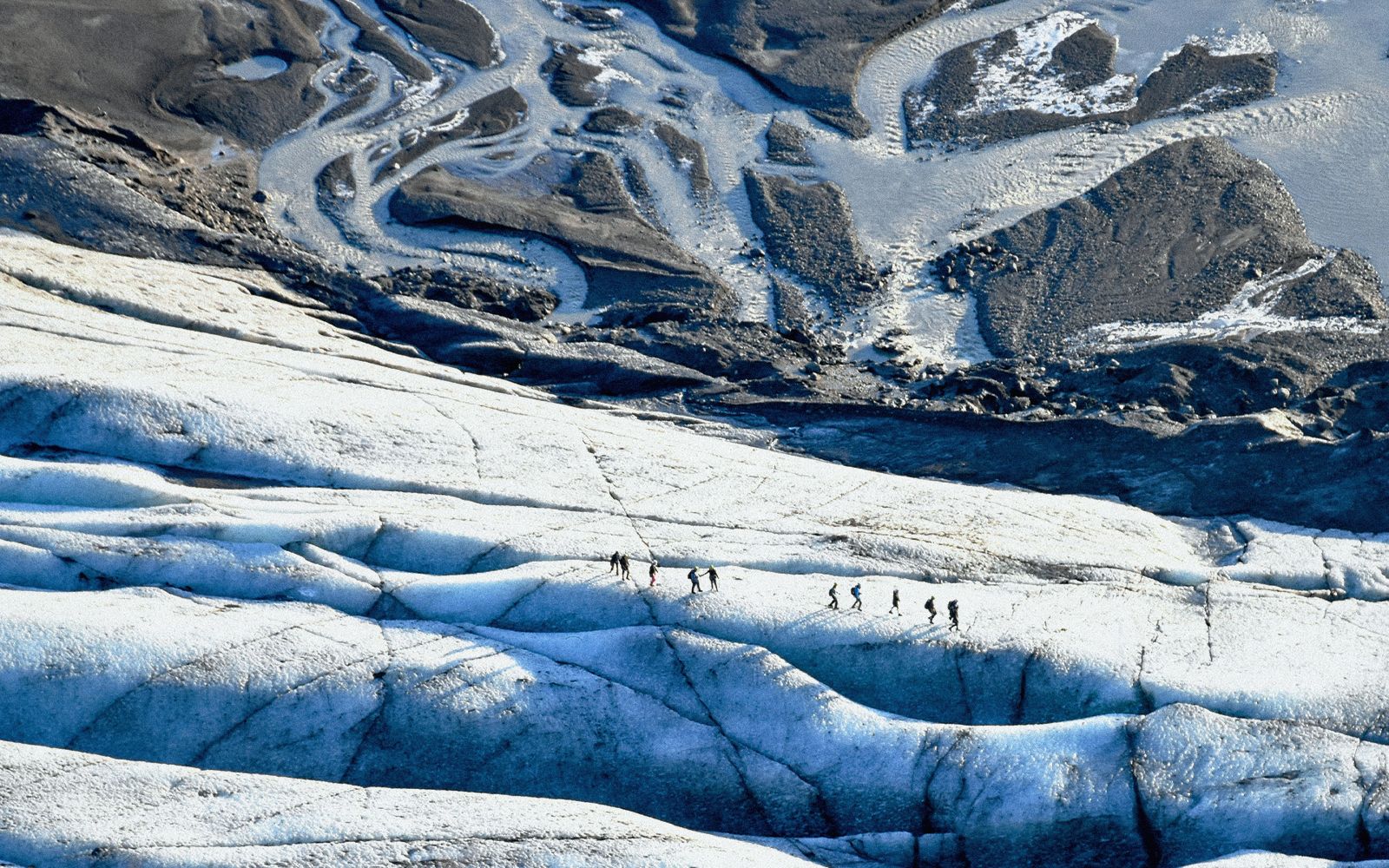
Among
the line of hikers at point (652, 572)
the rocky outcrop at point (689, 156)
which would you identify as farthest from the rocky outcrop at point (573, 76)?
the line of hikers at point (652, 572)

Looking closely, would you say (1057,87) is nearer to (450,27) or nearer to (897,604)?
(450,27)

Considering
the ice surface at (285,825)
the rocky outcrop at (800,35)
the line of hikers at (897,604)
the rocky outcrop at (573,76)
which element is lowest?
the ice surface at (285,825)

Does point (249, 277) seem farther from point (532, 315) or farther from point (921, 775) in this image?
point (921, 775)

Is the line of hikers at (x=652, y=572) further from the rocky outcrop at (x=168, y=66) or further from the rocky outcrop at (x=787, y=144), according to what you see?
the rocky outcrop at (x=168, y=66)

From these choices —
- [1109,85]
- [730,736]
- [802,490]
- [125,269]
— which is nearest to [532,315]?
[125,269]

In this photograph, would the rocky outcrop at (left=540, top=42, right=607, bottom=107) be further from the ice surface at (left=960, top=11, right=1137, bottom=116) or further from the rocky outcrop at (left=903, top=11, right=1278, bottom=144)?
the ice surface at (left=960, top=11, right=1137, bottom=116)

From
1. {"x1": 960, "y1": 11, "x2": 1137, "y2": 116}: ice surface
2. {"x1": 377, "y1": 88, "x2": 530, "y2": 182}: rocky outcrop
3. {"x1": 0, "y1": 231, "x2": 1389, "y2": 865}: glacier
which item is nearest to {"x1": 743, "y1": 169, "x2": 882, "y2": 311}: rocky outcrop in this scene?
{"x1": 960, "y1": 11, "x2": 1137, "y2": 116}: ice surface

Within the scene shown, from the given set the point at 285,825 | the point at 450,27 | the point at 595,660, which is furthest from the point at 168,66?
the point at 285,825
